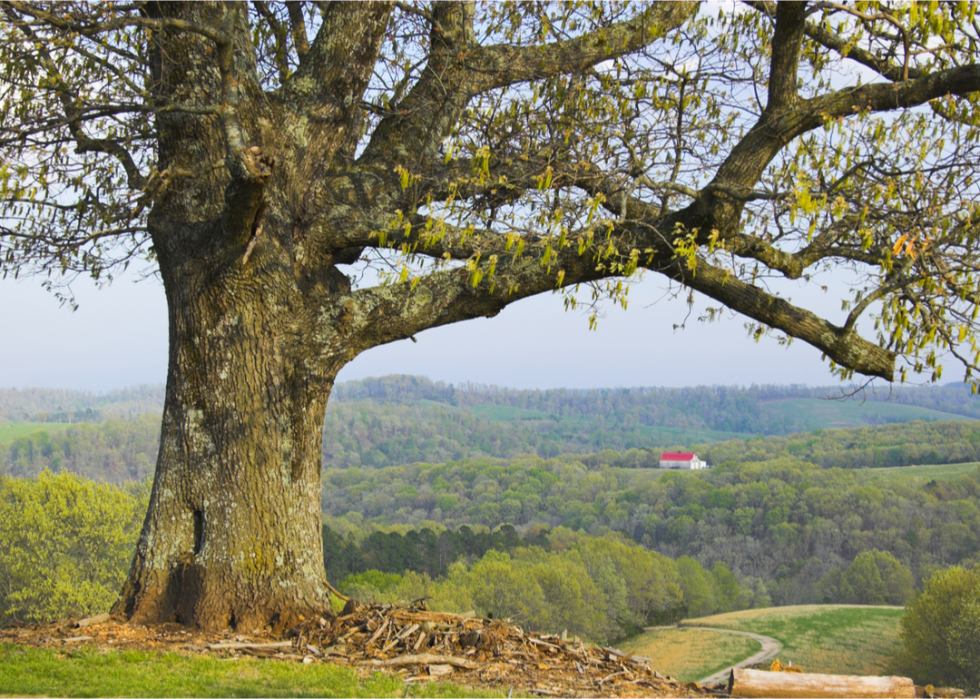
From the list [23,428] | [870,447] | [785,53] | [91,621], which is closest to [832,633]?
[785,53]

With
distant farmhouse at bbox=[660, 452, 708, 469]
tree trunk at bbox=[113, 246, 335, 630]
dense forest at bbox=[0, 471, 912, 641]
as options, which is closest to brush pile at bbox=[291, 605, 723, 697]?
Answer: tree trunk at bbox=[113, 246, 335, 630]

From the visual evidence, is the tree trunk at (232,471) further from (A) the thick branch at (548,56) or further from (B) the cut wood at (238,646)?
(A) the thick branch at (548,56)

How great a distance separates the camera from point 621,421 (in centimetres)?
13438

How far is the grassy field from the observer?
124 ft

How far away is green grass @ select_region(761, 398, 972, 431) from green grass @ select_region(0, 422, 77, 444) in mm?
107877

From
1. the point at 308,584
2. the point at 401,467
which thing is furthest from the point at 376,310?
the point at 401,467

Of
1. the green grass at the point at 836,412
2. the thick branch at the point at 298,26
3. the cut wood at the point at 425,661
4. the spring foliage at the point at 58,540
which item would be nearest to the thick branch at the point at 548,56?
the thick branch at the point at 298,26

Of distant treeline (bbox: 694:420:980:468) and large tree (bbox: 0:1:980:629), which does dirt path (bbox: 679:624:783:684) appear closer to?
large tree (bbox: 0:1:980:629)

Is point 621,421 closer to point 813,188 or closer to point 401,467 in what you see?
point 401,467

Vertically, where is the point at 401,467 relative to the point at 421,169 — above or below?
below

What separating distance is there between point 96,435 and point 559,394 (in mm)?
84751

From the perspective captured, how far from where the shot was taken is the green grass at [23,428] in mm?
85125

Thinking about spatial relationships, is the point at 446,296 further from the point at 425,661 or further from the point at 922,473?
the point at 922,473

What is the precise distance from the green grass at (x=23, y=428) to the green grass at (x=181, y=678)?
90.4 meters
